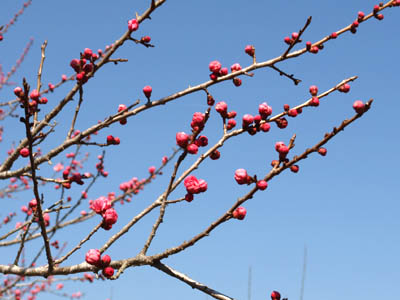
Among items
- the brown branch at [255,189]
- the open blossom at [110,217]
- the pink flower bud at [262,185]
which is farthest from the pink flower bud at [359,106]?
the open blossom at [110,217]

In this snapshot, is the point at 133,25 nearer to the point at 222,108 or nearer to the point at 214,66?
the point at 214,66

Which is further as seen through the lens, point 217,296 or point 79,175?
point 79,175

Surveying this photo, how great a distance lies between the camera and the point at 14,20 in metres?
6.55

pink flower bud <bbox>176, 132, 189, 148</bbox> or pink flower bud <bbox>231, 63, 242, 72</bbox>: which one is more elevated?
pink flower bud <bbox>231, 63, 242, 72</bbox>

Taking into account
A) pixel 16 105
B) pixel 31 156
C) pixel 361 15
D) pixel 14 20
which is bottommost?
pixel 31 156

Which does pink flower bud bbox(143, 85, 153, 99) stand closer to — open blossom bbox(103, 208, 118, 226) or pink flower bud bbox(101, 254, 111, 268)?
open blossom bbox(103, 208, 118, 226)

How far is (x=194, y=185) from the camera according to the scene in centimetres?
230

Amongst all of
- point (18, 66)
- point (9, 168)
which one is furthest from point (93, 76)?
point (18, 66)

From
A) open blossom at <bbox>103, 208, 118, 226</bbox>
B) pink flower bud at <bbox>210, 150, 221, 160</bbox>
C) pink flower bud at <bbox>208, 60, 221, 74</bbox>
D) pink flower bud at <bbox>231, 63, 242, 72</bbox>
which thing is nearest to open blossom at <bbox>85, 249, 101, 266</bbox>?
open blossom at <bbox>103, 208, 118, 226</bbox>

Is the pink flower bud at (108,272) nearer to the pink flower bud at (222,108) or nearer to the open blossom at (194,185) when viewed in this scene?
the open blossom at (194,185)

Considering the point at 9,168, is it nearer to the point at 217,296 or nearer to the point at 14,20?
the point at 217,296

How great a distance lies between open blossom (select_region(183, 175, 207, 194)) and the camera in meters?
2.30

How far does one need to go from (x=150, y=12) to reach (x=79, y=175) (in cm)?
131

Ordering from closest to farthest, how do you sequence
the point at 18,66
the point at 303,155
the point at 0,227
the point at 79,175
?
1. the point at 303,155
2. the point at 79,175
3. the point at 0,227
4. the point at 18,66
